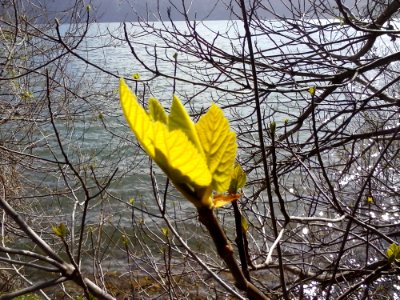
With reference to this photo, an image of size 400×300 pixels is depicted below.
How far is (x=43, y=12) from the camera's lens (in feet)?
20.4

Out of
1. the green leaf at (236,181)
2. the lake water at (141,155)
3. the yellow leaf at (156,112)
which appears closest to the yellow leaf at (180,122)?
the yellow leaf at (156,112)

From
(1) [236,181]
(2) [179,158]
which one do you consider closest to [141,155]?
(1) [236,181]

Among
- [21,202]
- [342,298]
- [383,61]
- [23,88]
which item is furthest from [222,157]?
[21,202]

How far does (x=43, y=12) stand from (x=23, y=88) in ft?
3.83

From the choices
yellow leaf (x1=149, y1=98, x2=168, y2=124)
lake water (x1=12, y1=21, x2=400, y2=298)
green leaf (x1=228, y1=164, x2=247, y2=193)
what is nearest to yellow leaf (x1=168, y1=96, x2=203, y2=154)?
yellow leaf (x1=149, y1=98, x2=168, y2=124)

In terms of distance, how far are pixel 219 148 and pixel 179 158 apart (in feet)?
0.20

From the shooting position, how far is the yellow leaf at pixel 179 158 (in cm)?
33

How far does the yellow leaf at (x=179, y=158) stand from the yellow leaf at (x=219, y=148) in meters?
0.02

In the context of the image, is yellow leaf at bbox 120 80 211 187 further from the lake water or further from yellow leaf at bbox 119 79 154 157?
the lake water

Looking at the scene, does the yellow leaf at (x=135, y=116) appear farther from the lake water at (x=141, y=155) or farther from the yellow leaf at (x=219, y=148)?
the lake water at (x=141, y=155)

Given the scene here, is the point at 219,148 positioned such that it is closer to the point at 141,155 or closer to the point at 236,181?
the point at 236,181

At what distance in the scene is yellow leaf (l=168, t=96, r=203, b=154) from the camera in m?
0.38

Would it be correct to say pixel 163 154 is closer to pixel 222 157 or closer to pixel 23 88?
pixel 222 157

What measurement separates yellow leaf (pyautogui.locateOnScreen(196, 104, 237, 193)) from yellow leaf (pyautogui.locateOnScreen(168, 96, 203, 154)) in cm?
2
